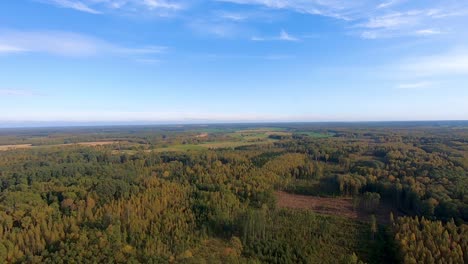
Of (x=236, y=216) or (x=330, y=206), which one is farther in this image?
(x=330, y=206)

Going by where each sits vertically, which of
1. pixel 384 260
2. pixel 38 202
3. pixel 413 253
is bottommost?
pixel 384 260

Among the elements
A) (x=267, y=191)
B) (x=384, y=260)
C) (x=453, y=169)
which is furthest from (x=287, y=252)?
(x=453, y=169)

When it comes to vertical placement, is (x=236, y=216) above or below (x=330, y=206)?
above

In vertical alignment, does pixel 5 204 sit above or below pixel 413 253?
above

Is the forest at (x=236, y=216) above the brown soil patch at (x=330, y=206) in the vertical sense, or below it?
above

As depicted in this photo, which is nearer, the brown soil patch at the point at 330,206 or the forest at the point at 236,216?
the forest at the point at 236,216

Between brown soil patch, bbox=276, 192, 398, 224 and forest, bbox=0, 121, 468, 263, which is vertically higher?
forest, bbox=0, 121, 468, 263

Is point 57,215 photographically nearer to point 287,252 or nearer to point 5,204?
point 5,204

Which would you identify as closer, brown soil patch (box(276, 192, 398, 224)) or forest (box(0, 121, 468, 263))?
forest (box(0, 121, 468, 263))
